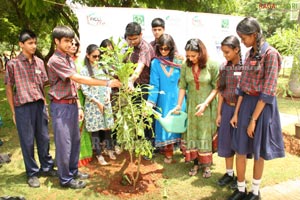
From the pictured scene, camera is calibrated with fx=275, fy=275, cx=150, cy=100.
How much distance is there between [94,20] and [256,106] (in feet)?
9.02

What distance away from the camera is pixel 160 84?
3.85 m

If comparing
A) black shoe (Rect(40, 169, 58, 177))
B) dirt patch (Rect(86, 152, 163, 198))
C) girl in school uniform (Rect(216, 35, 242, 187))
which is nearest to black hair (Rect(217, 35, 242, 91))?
girl in school uniform (Rect(216, 35, 242, 187))

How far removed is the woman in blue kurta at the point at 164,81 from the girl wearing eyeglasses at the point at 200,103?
265 millimetres

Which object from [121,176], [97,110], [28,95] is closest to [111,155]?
[121,176]

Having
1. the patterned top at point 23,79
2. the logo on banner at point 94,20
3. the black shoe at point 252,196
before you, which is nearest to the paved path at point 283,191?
the black shoe at point 252,196

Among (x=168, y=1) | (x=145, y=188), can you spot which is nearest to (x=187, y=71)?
(x=145, y=188)

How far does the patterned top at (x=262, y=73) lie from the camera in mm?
2482

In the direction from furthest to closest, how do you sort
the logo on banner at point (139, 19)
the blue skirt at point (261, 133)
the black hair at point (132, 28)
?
the logo on banner at point (139, 19)
the black hair at point (132, 28)
the blue skirt at point (261, 133)

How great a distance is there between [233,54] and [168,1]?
12.4ft

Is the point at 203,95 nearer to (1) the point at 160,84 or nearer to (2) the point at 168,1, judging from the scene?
(1) the point at 160,84

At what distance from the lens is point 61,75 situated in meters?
3.00

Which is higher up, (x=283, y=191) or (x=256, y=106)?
(x=256, y=106)

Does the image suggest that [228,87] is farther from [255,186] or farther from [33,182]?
[33,182]

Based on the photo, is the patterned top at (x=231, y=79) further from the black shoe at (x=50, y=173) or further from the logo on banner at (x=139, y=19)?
the black shoe at (x=50, y=173)
